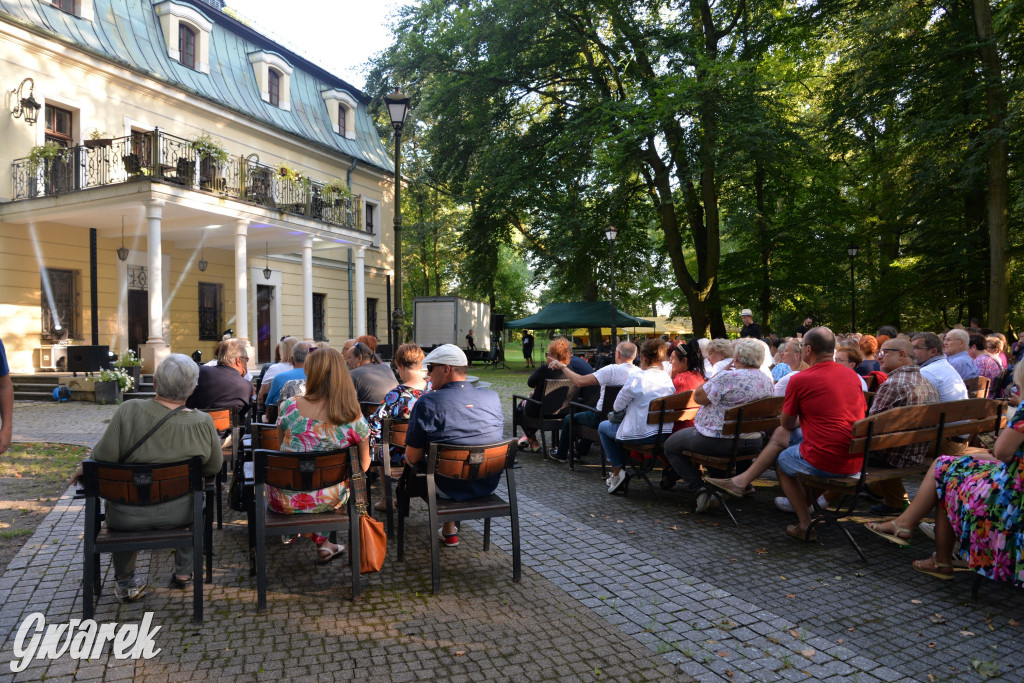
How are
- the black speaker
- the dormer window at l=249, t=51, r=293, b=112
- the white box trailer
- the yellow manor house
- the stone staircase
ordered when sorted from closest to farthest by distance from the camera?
the black speaker < the stone staircase < the yellow manor house < the dormer window at l=249, t=51, r=293, b=112 < the white box trailer

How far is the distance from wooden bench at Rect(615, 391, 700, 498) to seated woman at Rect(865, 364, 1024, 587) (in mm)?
2161

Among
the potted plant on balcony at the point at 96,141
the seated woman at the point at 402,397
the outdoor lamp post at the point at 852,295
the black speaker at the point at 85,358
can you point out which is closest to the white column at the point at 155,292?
the black speaker at the point at 85,358

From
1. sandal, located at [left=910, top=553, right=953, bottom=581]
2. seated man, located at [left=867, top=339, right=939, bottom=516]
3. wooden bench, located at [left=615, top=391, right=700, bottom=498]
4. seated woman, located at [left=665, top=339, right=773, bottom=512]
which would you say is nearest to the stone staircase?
wooden bench, located at [left=615, top=391, right=700, bottom=498]

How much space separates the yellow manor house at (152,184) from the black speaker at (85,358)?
3.52ft

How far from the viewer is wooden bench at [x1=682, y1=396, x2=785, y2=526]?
18.3 ft

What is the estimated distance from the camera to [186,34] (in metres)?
19.8

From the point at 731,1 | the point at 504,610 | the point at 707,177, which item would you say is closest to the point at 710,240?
the point at 707,177

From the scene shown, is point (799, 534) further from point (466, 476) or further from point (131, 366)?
point (131, 366)

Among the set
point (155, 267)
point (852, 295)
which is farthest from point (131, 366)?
point (852, 295)

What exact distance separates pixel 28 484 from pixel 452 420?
5285 millimetres

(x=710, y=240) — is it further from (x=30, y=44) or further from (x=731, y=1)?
(x=30, y=44)

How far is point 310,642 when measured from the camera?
3.34 metres

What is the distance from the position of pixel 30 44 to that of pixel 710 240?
18.8 meters

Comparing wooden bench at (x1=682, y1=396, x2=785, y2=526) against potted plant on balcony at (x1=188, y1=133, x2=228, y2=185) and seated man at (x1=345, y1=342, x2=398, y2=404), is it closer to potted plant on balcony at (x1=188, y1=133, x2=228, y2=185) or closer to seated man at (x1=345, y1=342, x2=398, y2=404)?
seated man at (x1=345, y1=342, x2=398, y2=404)
